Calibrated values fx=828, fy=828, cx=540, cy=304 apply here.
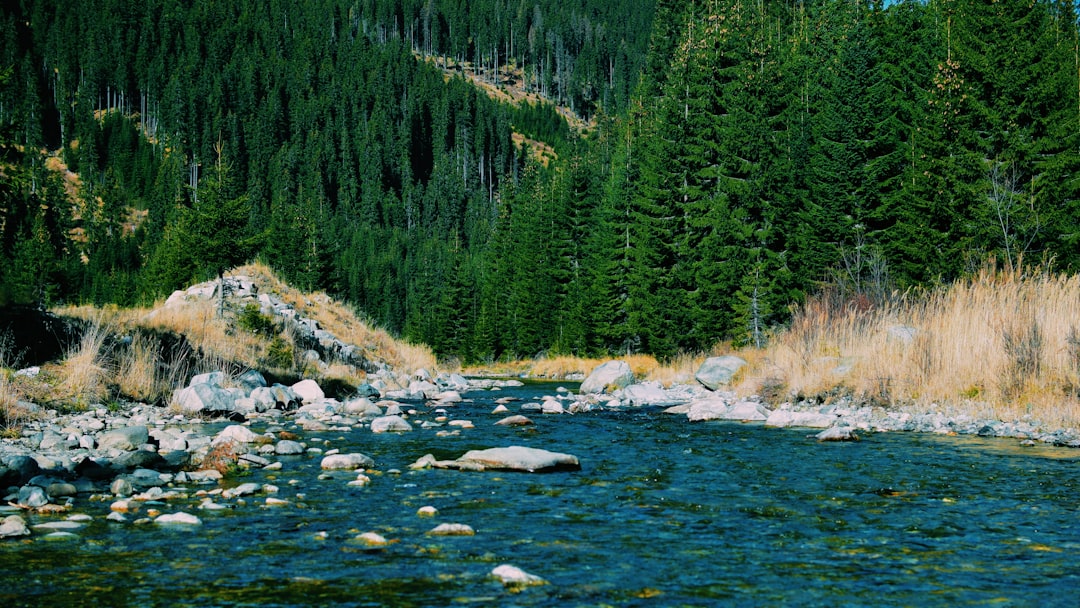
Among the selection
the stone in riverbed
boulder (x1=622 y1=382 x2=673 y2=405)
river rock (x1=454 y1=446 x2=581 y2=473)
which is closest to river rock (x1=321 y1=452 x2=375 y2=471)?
river rock (x1=454 y1=446 x2=581 y2=473)

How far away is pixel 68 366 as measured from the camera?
54.4 ft

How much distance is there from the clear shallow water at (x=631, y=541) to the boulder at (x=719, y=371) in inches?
516

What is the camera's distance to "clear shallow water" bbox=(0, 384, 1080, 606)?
224 inches

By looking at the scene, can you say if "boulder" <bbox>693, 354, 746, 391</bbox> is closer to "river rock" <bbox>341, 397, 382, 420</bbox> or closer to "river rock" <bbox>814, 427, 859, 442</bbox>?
"river rock" <bbox>341, 397, 382, 420</bbox>

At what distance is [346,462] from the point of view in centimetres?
1098

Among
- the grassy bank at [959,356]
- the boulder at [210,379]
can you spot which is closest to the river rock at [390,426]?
the boulder at [210,379]

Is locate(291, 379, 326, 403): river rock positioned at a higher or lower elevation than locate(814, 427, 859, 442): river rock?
lower

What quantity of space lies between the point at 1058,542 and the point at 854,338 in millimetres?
12779

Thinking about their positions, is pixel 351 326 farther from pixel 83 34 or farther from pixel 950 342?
pixel 83 34

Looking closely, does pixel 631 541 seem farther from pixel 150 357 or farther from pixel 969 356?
pixel 150 357

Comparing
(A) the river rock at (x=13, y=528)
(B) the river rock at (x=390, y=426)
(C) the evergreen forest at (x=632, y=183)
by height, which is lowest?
(B) the river rock at (x=390, y=426)

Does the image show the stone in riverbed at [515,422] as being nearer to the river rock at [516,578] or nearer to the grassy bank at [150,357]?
the grassy bank at [150,357]

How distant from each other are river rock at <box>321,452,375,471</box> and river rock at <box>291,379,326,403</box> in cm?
1016

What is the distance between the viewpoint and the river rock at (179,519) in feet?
24.9
